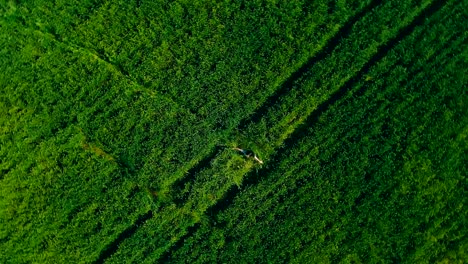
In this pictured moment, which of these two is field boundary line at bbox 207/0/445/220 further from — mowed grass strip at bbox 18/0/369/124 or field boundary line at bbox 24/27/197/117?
field boundary line at bbox 24/27/197/117

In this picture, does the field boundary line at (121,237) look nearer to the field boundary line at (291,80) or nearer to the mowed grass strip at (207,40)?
the field boundary line at (291,80)

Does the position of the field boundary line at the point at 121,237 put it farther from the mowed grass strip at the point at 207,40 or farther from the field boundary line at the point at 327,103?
the mowed grass strip at the point at 207,40

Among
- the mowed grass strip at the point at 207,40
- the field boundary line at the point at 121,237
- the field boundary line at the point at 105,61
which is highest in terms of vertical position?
the mowed grass strip at the point at 207,40

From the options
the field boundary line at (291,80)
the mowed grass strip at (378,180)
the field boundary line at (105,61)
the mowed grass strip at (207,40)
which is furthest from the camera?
the field boundary line at (105,61)

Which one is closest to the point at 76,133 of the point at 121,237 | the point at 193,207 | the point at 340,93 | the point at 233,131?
the point at 121,237

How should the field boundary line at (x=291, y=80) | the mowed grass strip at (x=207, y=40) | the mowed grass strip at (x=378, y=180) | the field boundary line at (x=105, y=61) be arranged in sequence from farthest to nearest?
the field boundary line at (x=105, y=61), the mowed grass strip at (x=207, y=40), the field boundary line at (x=291, y=80), the mowed grass strip at (x=378, y=180)

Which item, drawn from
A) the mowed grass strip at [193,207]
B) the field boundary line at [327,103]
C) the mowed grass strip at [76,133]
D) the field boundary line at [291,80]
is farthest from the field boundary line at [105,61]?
the field boundary line at [327,103]

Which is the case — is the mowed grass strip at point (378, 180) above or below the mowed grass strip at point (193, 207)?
above

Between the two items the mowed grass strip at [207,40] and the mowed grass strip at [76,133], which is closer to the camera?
the mowed grass strip at [207,40]

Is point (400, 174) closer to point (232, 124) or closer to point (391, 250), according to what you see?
point (391, 250)
